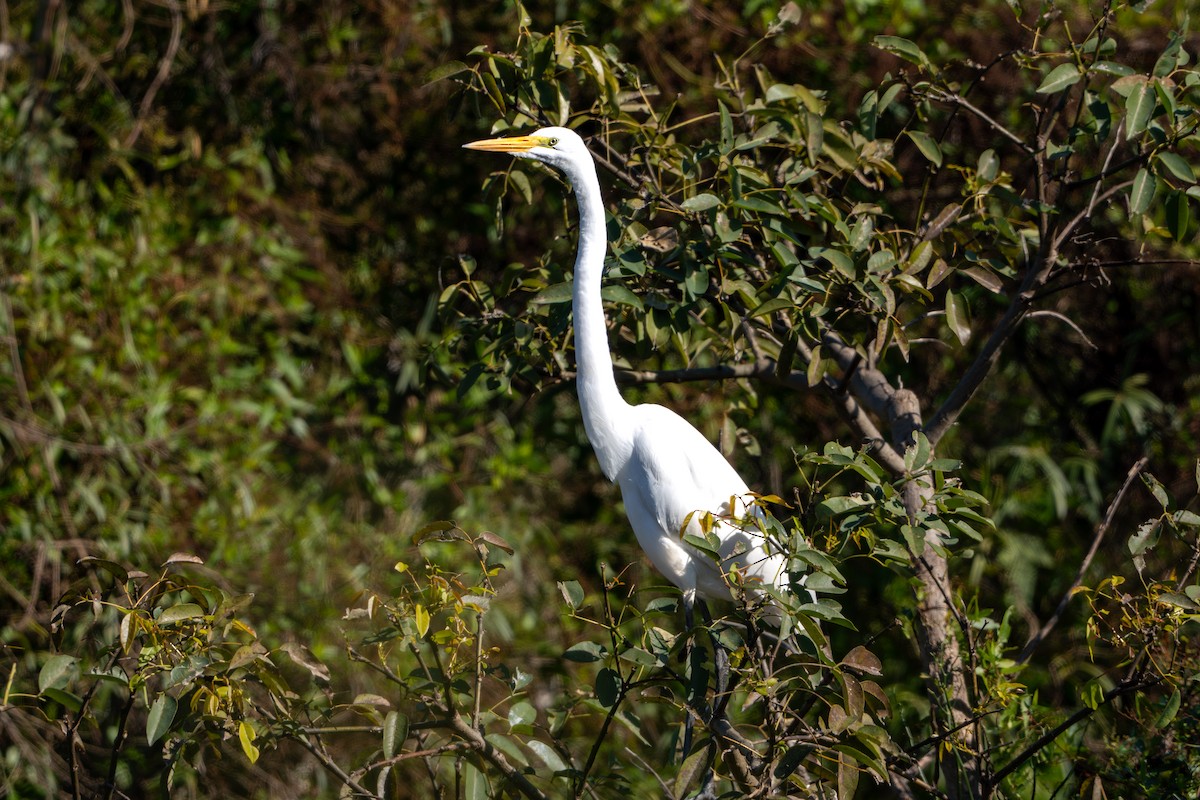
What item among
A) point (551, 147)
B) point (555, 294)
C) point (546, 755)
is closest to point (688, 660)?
point (546, 755)

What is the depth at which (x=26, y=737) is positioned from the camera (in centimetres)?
351

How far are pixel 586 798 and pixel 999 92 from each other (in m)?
3.02

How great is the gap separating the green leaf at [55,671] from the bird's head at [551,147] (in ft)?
3.42

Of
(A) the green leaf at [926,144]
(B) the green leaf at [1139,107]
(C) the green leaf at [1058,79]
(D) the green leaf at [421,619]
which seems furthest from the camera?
(A) the green leaf at [926,144]

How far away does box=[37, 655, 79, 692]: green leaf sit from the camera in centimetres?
150

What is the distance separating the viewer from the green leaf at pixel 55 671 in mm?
1500

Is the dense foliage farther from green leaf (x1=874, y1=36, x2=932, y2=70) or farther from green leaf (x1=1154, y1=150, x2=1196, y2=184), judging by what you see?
green leaf (x1=1154, y1=150, x2=1196, y2=184)

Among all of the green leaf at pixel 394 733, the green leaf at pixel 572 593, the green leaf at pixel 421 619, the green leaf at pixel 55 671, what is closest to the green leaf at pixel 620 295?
the green leaf at pixel 572 593

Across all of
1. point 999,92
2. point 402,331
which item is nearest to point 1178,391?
point 999,92

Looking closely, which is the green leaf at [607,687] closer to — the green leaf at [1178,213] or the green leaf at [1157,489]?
the green leaf at [1157,489]

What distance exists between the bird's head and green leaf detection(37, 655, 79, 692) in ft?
3.42

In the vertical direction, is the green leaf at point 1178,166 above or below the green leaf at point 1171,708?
above

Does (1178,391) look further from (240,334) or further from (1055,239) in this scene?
(240,334)

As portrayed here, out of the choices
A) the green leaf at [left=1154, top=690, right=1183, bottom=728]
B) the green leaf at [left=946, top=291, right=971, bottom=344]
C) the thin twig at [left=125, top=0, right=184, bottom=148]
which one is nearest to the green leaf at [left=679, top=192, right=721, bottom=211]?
the green leaf at [left=946, top=291, right=971, bottom=344]
